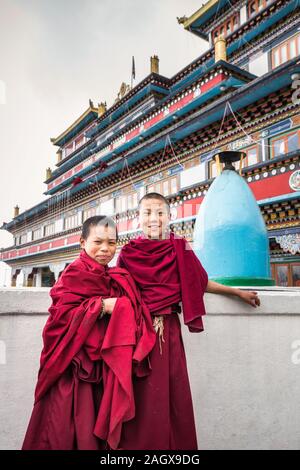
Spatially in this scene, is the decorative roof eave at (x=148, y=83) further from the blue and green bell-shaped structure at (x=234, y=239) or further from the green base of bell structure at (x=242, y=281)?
the green base of bell structure at (x=242, y=281)

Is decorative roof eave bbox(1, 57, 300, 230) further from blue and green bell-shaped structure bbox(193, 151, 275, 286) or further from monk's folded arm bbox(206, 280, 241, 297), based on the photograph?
monk's folded arm bbox(206, 280, 241, 297)

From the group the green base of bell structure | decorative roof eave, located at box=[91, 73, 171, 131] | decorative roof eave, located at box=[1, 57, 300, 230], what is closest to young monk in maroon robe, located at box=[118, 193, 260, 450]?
the green base of bell structure

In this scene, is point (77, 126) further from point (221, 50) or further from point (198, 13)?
point (221, 50)

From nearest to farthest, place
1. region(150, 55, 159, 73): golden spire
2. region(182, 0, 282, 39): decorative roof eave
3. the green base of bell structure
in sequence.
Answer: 1. the green base of bell structure
2. region(182, 0, 282, 39): decorative roof eave
3. region(150, 55, 159, 73): golden spire

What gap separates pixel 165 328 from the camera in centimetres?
157

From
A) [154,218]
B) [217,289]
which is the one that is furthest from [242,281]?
[154,218]

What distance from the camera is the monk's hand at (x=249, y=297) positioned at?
1987mm

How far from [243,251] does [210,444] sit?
4.79 ft

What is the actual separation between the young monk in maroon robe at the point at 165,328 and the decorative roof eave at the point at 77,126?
2249cm

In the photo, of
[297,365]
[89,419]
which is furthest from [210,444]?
[89,419]

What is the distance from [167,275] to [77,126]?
84.0ft

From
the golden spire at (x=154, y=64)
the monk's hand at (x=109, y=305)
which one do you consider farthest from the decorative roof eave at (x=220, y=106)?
the monk's hand at (x=109, y=305)

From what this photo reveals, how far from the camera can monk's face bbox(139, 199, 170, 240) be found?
177cm

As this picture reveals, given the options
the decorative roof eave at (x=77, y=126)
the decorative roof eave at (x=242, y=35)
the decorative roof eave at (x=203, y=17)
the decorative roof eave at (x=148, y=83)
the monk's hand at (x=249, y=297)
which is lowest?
the monk's hand at (x=249, y=297)
